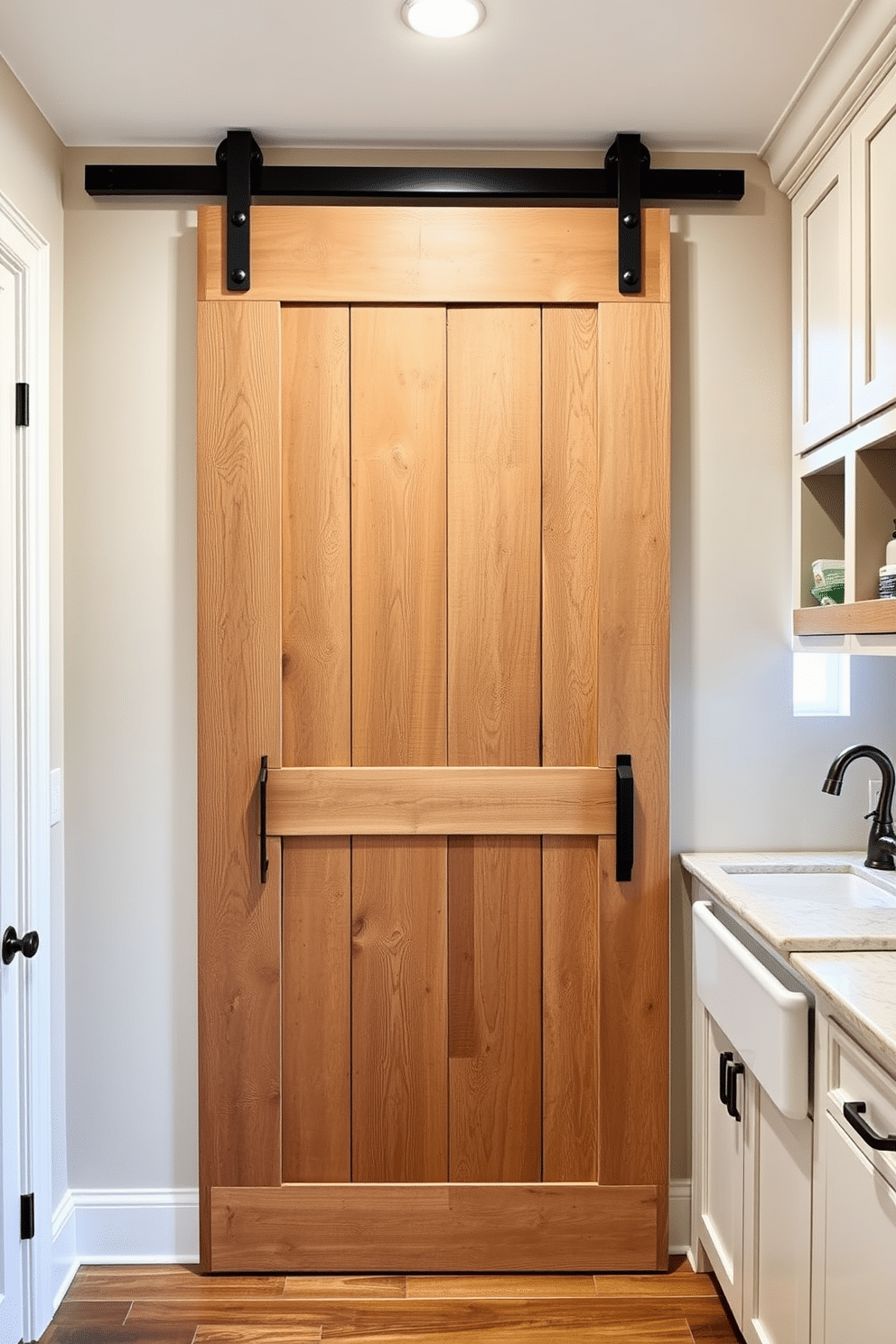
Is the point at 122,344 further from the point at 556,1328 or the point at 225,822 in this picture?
the point at 556,1328

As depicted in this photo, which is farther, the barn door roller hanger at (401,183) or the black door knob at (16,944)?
the barn door roller hanger at (401,183)

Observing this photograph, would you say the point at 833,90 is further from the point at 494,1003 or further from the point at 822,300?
the point at 494,1003

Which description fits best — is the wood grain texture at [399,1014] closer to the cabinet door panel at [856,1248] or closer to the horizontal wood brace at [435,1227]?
the horizontal wood brace at [435,1227]

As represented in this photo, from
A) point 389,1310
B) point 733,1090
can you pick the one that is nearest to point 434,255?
point 733,1090

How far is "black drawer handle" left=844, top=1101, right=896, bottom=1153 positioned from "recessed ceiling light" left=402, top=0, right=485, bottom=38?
6.18ft

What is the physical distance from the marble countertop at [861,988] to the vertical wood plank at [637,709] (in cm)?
65

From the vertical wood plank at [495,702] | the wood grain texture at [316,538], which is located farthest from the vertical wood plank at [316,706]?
the vertical wood plank at [495,702]

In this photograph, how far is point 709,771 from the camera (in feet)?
7.93

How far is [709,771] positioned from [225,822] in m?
1.11

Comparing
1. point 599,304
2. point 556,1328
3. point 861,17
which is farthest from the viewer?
point 599,304

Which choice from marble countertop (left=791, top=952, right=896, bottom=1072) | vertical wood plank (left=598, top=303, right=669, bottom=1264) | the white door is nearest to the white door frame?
the white door

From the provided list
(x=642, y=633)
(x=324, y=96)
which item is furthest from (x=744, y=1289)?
(x=324, y=96)

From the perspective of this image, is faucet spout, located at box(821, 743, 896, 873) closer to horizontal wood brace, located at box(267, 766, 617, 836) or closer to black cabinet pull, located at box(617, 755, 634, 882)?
black cabinet pull, located at box(617, 755, 634, 882)

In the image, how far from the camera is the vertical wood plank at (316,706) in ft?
Answer: 7.49
